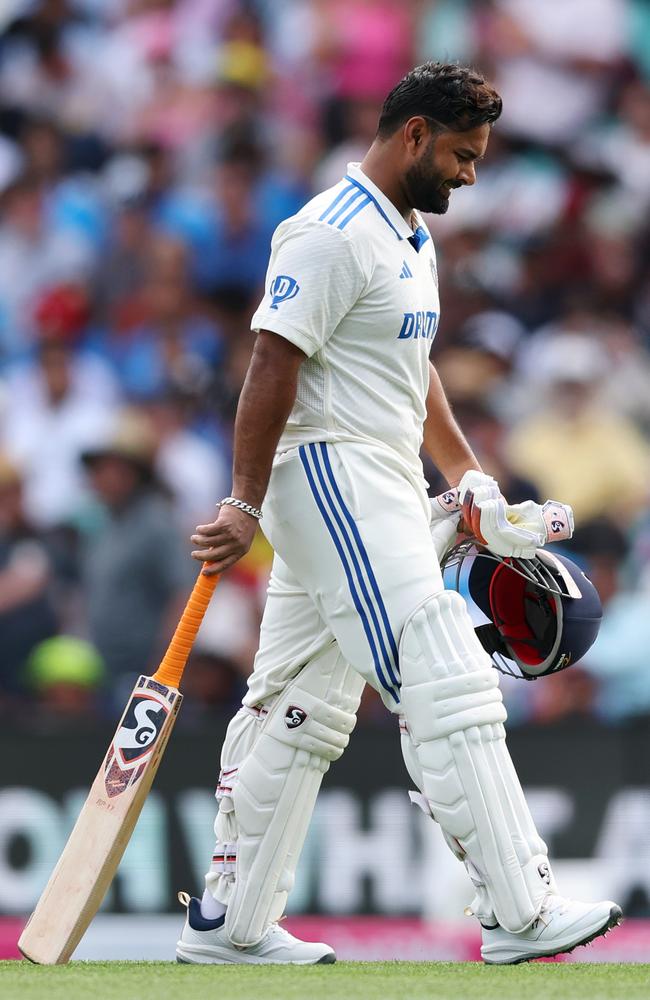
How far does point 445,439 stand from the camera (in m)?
3.92

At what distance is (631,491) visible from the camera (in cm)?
727

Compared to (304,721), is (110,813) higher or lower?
lower

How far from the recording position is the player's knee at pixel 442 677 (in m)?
3.34

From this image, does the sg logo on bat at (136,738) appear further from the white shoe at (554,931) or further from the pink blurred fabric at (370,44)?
the pink blurred fabric at (370,44)

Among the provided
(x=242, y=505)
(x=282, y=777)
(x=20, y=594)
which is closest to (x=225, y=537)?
(x=242, y=505)

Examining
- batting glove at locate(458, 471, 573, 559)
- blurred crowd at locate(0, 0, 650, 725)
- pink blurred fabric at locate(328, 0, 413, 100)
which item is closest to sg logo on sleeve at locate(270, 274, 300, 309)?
batting glove at locate(458, 471, 573, 559)

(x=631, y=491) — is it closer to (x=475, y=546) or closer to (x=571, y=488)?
(x=571, y=488)

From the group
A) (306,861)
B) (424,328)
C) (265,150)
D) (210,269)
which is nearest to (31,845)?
(306,861)

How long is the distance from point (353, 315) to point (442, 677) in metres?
0.75

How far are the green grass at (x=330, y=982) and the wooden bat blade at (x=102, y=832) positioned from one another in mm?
73

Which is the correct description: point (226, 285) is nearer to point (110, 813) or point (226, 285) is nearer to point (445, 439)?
point (445, 439)

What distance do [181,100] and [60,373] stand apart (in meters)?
1.99

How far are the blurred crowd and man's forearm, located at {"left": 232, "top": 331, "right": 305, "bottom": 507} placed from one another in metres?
3.03

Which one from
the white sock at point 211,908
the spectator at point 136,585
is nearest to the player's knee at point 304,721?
the white sock at point 211,908
